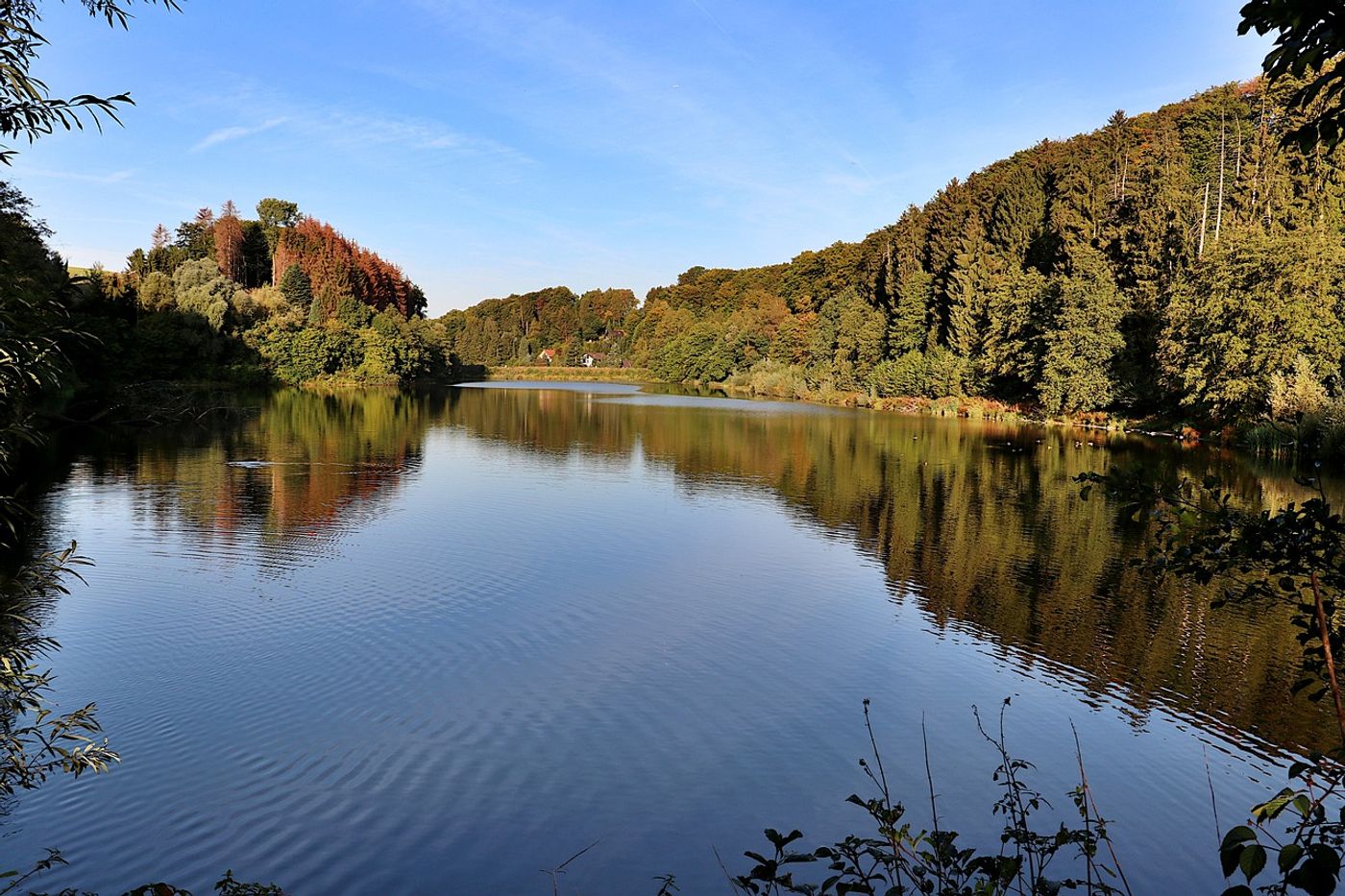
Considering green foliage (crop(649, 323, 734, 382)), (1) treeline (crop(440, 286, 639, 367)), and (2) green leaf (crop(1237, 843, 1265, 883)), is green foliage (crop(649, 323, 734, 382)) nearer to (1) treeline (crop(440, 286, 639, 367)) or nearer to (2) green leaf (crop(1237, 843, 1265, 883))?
(1) treeline (crop(440, 286, 639, 367))

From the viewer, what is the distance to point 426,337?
97500mm

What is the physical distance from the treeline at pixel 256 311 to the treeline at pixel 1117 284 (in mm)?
37482

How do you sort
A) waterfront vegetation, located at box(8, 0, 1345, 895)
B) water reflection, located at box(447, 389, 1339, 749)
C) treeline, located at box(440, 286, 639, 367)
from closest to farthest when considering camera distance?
1. waterfront vegetation, located at box(8, 0, 1345, 895)
2. water reflection, located at box(447, 389, 1339, 749)
3. treeline, located at box(440, 286, 639, 367)

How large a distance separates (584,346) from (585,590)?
150 metres

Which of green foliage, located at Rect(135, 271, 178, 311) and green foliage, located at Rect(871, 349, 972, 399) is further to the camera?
green foliage, located at Rect(871, 349, 972, 399)

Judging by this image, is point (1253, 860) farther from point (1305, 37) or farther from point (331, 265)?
point (331, 265)

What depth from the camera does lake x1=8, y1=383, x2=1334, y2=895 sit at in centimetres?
714

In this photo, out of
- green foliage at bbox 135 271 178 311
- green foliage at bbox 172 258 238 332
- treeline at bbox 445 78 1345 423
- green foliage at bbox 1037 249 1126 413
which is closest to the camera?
treeline at bbox 445 78 1345 423

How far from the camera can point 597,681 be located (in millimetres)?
10656

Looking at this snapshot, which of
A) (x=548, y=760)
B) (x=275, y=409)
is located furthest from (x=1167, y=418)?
(x=275, y=409)

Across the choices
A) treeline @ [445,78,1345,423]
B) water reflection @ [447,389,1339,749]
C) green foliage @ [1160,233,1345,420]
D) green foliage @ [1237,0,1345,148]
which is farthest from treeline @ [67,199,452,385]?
green foliage @ [1160,233,1345,420]

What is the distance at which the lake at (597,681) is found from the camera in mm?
7137

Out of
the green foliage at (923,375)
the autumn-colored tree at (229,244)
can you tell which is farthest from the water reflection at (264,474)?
the autumn-colored tree at (229,244)

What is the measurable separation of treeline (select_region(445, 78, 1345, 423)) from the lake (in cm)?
1407
